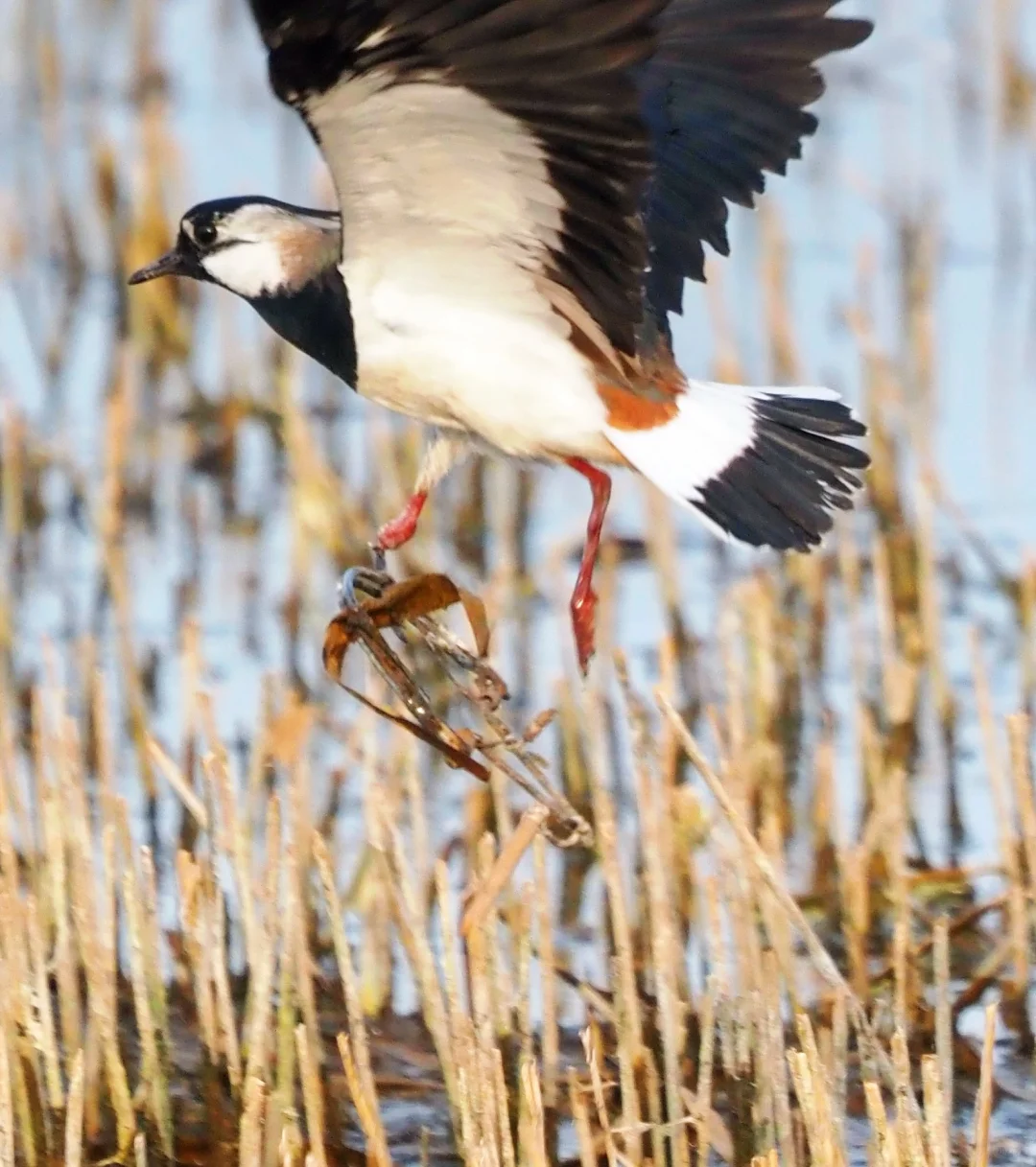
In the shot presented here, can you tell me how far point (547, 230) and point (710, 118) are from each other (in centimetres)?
64

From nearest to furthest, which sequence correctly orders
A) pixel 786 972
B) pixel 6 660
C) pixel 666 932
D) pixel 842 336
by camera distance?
pixel 666 932 → pixel 786 972 → pixel 6 660 → pixel 842 336

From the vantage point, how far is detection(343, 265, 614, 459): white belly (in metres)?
4.27

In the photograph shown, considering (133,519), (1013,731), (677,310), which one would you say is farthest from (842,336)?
(1013,731)

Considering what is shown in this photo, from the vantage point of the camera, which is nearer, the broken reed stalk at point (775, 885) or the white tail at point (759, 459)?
the broken reed stalk at point (775, 885)

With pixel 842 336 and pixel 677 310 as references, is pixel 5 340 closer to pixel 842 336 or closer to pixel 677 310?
pixel 842 336

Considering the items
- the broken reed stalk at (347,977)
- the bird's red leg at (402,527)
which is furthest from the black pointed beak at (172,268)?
the broken reed stalk at (347,977)

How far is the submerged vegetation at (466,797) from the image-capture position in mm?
3904

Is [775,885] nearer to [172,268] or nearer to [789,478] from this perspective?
[789,478]

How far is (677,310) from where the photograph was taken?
480cm

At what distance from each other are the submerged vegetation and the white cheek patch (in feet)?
2.10

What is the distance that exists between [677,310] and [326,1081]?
1.46 m

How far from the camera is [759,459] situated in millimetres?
4406

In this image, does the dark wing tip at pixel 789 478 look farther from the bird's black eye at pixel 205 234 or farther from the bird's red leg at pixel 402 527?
the bird's black eye at pixel 205 234

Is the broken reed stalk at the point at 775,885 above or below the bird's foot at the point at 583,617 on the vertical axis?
below
